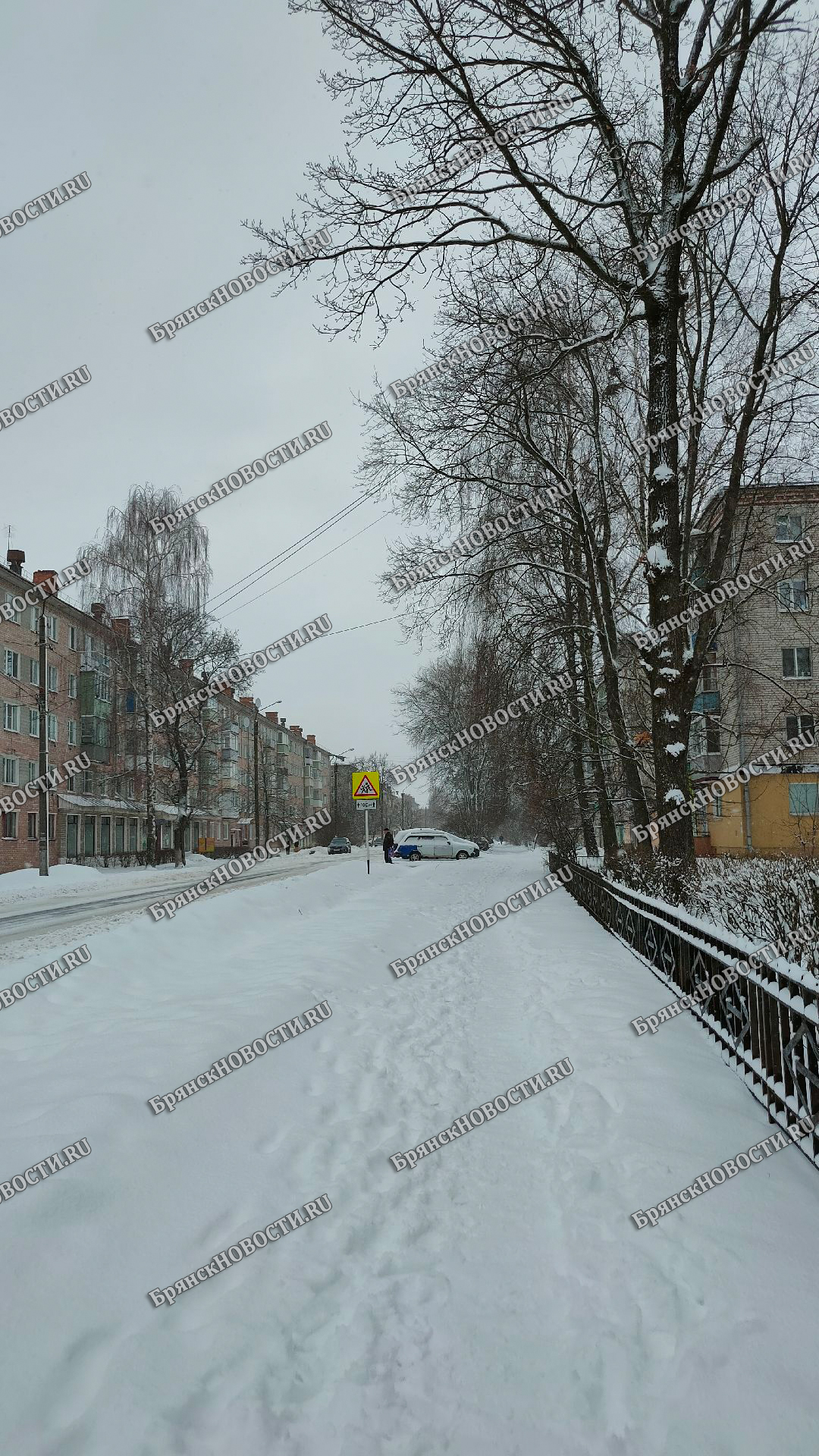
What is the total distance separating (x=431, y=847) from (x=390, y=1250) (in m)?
40.0

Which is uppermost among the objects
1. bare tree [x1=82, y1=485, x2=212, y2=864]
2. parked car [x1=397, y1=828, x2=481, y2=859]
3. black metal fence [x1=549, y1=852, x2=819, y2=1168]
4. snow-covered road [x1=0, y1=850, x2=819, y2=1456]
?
bare tree [x1=82, y1=485, x2=212, y2=864]

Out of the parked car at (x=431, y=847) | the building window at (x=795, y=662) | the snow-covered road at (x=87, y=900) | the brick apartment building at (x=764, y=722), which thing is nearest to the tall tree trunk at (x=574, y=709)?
the brick apartment building at (x=764, y=722)

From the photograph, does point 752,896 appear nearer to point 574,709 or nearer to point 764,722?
point 574,709

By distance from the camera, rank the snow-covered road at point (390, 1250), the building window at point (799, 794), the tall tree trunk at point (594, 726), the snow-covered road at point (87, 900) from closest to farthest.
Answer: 1. the snow-covered road at point (390, 1250)
2. the snow-covered road at point (87, 900)
3. the tall tree trunk at point (594, 726)
4. the building window at point (799, 794)

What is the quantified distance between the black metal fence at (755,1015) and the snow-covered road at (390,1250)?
0.63ft

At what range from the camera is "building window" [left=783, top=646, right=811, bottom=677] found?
33.4 meters

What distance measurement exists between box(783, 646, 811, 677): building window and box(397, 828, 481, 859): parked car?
1764 centimetres

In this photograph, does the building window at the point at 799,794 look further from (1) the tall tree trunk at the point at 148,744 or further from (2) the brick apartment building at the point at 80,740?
(2) the brick apartment building at the point at 80,740

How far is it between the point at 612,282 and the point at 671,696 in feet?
16.5

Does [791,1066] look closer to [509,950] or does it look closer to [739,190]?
[509,950]

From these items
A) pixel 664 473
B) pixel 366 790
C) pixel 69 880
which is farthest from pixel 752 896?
pixel 69 880

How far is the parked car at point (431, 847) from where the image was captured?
4306cm

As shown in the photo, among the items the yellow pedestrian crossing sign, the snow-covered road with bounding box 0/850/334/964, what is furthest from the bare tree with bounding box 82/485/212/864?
the yellow pedestrian crossing sign

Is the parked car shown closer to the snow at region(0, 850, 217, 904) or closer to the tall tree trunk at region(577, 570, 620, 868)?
the snow at region(0, 850, 217, 904)
